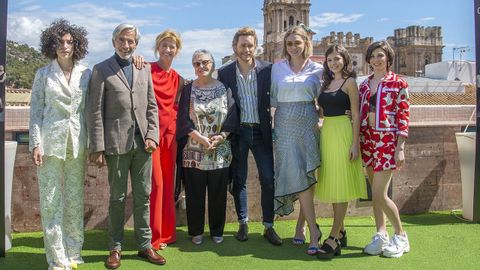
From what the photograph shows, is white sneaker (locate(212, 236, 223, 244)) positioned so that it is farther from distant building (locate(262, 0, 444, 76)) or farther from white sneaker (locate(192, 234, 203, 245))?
distant building (locate(262, 0, 444, 76))

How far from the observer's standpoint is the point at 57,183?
12.9 ft

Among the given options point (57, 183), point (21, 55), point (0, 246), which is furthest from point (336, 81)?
point (21, 55)

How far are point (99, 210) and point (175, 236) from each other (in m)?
1.04

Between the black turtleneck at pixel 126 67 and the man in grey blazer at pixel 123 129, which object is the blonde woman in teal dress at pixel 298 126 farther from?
the black turtleneck at pixel 126 67

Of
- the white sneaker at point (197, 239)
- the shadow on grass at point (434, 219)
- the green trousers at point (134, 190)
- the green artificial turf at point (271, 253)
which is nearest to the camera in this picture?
the green trousers at point (134, 190)

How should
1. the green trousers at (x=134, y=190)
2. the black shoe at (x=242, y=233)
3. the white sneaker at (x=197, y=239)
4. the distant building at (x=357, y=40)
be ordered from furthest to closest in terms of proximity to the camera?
the distant building at (x=357, y=40)
the black shoe at (x=242, y=233)
the white sneaker at (x=197, y=239)
the green trousers at (x=134, y=190)

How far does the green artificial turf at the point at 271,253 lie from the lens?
167 inches

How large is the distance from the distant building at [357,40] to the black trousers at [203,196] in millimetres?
54687

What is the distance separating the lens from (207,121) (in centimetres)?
461

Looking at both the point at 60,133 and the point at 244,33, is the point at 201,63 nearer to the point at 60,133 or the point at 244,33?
the point at 244,33

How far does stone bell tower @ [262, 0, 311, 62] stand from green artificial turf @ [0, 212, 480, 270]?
65827mm

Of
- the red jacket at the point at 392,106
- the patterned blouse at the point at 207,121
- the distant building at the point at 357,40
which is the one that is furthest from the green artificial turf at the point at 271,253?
the distant building at the point at 357,40

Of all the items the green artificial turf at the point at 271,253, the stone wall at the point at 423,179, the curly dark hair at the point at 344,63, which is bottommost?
the green artificial turf at the point at 271,253

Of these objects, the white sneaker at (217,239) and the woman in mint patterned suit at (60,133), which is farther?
the white sneaker at (217,239)
